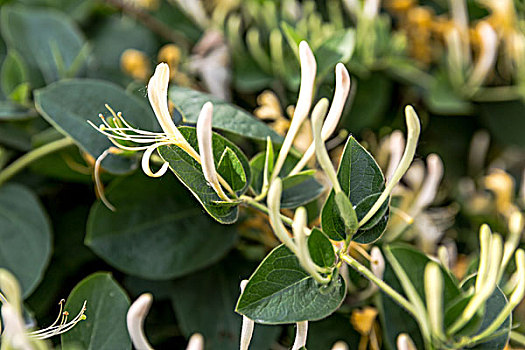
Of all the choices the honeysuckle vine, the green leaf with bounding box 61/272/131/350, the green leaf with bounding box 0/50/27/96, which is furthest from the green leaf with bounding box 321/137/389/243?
the green leaf with bounding box 0/50/27/96

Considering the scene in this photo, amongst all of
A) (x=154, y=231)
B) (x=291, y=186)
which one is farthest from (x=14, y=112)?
(x=291, y=186)

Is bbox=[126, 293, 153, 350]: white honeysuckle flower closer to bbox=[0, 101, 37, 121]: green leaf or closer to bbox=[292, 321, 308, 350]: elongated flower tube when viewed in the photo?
bbox=[292, 321, 308, 350]: elongated flower tube

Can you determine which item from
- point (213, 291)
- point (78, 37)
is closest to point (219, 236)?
point (213, 291)

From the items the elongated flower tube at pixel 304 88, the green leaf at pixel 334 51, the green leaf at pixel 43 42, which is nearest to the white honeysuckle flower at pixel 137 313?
the elongated flower tube at pixel 304 88

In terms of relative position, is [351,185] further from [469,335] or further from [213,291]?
[213,291]

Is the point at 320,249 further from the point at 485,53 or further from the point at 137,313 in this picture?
the point at 485,53

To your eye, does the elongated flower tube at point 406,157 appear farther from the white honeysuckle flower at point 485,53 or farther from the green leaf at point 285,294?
the white honeysuckle flower at point 485,53
